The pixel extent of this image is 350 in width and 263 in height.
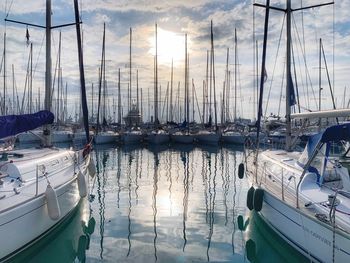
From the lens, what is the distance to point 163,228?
1170 centimetres

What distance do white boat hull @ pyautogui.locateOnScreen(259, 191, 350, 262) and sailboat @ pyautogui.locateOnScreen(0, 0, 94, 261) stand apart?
5372 millimetres

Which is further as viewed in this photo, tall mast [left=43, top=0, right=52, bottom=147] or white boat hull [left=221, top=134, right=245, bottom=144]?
white boat hull [left=221, top=134, right=245, bottom=144]

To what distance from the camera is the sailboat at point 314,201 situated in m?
7.34

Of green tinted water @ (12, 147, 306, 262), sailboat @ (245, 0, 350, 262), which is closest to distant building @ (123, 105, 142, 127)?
green tinted water @ (12, 147, 306, 262)

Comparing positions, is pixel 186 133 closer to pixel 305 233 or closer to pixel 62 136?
pixel 62 136

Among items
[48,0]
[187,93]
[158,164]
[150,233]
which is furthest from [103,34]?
[150,233]

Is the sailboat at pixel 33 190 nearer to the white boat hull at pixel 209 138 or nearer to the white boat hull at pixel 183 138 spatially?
the white boat hull at pixel 183 138

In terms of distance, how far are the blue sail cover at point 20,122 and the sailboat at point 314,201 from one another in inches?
278

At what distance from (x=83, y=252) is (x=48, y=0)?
11521mm

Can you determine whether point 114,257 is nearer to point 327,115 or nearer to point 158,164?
point 327,115

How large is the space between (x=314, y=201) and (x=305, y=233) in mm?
816

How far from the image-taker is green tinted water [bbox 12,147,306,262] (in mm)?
9516

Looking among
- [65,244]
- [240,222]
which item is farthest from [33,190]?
[240,222]

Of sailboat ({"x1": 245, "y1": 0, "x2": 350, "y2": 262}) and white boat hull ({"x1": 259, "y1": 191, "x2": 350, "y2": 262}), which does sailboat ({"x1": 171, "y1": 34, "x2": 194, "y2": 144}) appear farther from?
white boat hull ({"x1": 259, "y1": 191, "x2": 350, "y2": 262})
